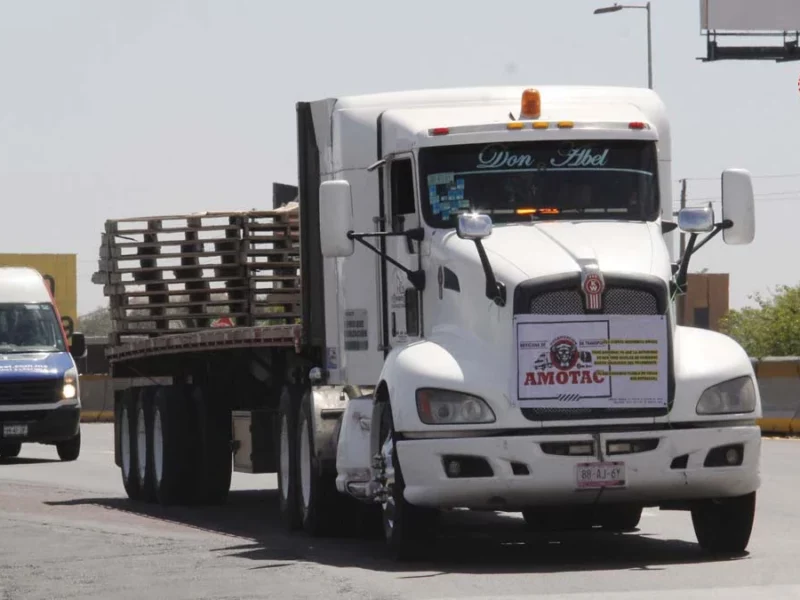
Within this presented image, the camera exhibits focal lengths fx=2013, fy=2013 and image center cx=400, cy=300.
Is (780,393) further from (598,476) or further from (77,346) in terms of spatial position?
(598,476)

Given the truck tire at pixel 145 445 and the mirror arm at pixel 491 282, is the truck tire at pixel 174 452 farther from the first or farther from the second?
the mirror arm at pixel 491 282

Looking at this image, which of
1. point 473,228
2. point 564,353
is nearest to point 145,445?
point 473,228

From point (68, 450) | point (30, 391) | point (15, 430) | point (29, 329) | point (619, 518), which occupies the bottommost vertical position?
point (68, 450)

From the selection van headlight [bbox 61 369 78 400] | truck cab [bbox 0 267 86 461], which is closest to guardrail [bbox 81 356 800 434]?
van headlight [bbox 61 369 78 400]

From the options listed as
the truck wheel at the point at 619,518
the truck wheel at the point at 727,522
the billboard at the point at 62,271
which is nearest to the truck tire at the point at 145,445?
the truck wheel at the point at 619,518

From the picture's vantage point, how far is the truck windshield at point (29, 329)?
2964cm

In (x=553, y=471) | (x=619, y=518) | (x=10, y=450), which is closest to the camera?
(x=553, y=471)

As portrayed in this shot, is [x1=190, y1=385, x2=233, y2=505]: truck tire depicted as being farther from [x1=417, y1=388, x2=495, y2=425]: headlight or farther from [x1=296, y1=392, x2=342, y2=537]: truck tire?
[x1=417, y1=388, x2=495, y2=425]: headlight

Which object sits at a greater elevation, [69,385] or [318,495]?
[69,385]

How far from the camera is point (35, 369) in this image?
29.3m

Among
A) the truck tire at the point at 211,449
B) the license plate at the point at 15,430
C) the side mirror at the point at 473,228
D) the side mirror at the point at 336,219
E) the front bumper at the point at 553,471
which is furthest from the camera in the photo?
the license plate at the point at 15,430

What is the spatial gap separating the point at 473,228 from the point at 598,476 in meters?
1.80

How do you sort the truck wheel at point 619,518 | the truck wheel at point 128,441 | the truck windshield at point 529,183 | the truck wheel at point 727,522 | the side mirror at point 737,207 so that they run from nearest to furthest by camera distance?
the truck wheel at point 727,522 → the side mirror at point 737,207 → the truck windshield at point 529,183 → the truck wheel at point 619,518 → the truck wheel at point 128,441

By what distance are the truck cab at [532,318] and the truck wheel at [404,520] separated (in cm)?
2
